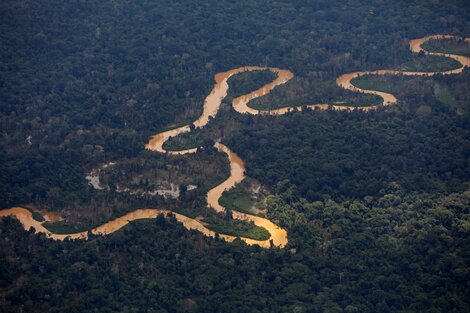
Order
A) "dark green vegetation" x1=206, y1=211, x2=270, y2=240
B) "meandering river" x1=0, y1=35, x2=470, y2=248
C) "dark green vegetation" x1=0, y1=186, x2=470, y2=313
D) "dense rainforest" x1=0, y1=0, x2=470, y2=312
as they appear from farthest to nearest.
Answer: "meandering river" x1=0, y1=35, x2=470, y2=248 → "dark green vegetation" x1=206, y1=211, x2=270, y2=240 → "dense rainforest" x1=0, y1=0, x2=470, y2=312 → "dark green vegetation" x1=0, y1=186, x2=470, y2=313

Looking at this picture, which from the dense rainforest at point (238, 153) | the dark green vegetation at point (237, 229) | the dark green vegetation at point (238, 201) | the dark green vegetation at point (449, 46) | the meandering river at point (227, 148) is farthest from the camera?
the dark green vegetation at point (449, 46)

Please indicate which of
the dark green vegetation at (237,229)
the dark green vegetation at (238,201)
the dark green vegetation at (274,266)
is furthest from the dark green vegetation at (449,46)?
the dark green vegetation at (237,229)

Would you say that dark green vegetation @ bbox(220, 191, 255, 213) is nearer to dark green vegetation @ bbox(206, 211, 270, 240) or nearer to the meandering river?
the meandering river

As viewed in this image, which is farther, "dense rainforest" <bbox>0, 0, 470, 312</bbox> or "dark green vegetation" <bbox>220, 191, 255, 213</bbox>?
"dark green vegetation" <bbox>220, 191, 255, 213</bbox>

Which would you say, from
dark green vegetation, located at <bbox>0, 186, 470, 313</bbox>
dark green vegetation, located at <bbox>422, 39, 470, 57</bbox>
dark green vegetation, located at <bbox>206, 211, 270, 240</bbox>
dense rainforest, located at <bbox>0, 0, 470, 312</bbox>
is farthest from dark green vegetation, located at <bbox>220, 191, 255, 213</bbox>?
dark green vegetation, located at <bbox>422, 39, 470, 57</bbox>

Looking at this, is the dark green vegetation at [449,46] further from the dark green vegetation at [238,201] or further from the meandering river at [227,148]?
the dark green vegetation at [238,201]

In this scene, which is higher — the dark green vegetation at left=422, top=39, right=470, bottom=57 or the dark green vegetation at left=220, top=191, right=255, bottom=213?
the dark green vegetation at left=422, top=39, right=470, bottom=57

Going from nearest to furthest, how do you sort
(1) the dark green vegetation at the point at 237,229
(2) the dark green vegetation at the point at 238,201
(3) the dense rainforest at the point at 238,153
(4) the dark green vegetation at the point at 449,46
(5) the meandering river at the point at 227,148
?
(3) the dense rainforest at the point at 238,153 < (1) the dark green vegetation at the point at 237,229 < (5) the meandering river at the point at 227,148 < (2) the dark green vegetation at the point at 238,201 < (4) the dark green vegetation at the point at 449,46
